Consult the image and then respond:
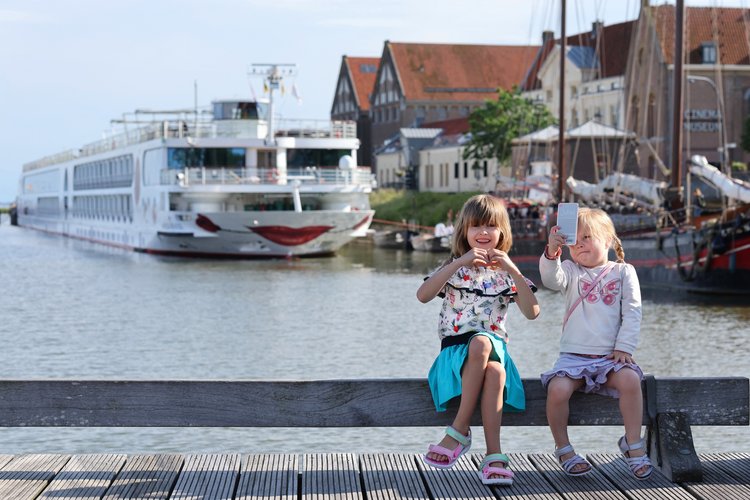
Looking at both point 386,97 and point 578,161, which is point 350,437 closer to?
point 578,161

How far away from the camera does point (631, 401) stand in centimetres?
592

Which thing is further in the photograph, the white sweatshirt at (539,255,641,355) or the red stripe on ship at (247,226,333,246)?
the red stripe on ship at (247,226,333,246)

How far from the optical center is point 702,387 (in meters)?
6.07

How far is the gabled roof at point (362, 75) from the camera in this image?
105 meters

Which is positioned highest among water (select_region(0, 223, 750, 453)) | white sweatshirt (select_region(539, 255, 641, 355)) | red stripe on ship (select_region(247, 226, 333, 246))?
white sweatshirt (select_region(539, 255, 641, 355))

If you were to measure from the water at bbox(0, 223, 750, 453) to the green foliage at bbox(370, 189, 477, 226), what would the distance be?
24.9 m

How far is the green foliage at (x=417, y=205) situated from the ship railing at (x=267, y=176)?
13.3m

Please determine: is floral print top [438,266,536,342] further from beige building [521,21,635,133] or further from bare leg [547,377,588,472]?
beige building [521,21,635,133]

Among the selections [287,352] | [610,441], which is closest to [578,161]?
[287,352]

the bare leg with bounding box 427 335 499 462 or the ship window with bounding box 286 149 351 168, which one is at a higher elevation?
the ship window with bounding box 286 149 351 168

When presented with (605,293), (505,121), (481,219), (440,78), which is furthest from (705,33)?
(481,219)

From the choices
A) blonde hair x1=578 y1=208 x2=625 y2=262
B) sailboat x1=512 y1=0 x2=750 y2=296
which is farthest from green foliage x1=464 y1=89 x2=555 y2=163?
blonde hair x1=578 y1=208 x2=625 y2=262

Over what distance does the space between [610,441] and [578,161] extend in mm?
48969

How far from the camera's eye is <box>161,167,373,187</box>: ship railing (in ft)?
143
